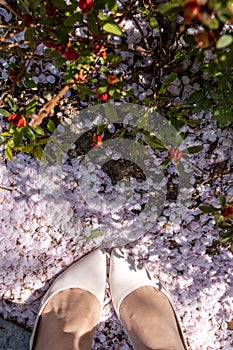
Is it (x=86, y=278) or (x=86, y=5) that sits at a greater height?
(x=86, y=5)

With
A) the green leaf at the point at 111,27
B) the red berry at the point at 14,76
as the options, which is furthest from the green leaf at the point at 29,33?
the red berry at the point at 14,76

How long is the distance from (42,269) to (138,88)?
79cm

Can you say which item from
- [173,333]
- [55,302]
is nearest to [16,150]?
[55,302]

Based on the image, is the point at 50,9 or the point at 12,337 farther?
the point at 12,337

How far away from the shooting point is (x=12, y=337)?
6.08 feet

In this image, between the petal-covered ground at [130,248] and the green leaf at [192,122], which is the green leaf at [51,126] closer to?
the petal-covered ground at [130,248]

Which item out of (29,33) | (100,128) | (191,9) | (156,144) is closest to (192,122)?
(156,144)

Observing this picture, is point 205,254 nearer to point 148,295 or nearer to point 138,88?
point 148,295

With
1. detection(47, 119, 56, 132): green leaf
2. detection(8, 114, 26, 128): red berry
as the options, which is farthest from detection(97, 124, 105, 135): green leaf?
detection(8, 114, 26, 128): red berry

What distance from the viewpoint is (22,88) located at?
66.3 inches

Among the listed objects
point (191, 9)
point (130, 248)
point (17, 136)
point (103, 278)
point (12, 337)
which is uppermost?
point (191, 9)

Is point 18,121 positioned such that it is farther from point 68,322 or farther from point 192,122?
point 68,322

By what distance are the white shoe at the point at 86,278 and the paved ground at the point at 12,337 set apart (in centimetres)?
7

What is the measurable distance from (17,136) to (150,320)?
1.01 meters
